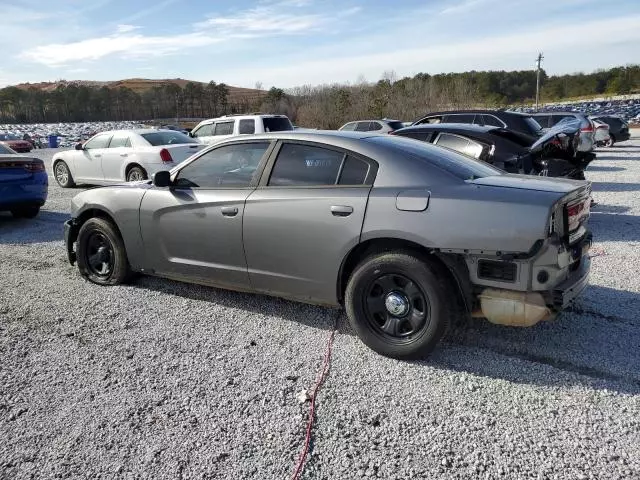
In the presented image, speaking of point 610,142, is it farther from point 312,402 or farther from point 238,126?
point 312,402

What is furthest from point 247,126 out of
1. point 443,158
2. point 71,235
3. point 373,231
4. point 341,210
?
point 373,231

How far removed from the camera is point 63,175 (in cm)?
1340

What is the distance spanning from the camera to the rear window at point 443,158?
368cm

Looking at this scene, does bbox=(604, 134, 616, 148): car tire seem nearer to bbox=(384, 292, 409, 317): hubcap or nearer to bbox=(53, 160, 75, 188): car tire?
bbox=(53, 160, 75, 188): car tire

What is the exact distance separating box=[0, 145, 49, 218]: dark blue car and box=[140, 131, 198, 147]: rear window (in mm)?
3133

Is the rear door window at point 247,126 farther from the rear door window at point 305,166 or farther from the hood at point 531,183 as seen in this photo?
the hood at point 531,183

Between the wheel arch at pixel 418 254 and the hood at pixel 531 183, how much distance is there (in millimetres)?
571

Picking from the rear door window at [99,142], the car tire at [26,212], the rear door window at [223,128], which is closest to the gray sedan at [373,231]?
the car tire at [26,212]

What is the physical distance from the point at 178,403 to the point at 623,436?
2474 millimetres

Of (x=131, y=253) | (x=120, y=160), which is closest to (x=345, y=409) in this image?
(x=131, y=253)

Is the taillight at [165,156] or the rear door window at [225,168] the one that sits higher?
the rear door window at [225,168]

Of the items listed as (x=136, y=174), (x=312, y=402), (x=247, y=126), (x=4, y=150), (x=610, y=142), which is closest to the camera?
(x=312, y=402)

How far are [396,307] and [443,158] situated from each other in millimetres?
1243

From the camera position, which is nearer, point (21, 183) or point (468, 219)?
point (468, 219)
